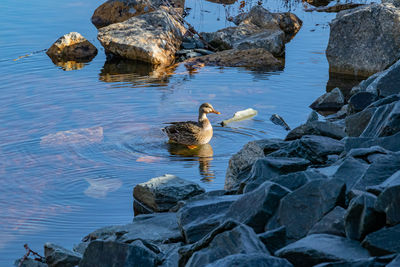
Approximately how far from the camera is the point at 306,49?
17109 millimetres

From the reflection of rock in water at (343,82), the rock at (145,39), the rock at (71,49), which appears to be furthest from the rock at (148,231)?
the rock at (71,49)

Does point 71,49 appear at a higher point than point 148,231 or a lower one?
higher

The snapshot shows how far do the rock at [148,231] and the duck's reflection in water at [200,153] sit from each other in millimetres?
2733

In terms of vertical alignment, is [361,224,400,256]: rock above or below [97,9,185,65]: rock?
below

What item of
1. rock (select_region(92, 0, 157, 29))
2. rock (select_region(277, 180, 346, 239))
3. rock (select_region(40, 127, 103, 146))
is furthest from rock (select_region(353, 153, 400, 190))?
rock (select_region(92, 0, 157, 29))

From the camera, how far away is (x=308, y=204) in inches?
187

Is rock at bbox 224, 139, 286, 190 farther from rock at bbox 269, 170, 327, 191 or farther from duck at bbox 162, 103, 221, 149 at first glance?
rock at bbox 269, 170, 327, 191

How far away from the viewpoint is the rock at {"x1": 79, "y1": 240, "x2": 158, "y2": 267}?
15.6 ft

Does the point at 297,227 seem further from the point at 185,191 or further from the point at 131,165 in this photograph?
the point at 131,165

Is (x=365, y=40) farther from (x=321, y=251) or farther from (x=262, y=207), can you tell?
(x=321, y=251)

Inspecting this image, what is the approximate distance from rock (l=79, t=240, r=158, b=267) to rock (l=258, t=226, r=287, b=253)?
3.16ft

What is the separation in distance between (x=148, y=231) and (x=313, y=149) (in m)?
2.10

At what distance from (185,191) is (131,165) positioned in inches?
82.2

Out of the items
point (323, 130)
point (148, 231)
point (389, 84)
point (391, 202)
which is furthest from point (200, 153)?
point (391, 202)
